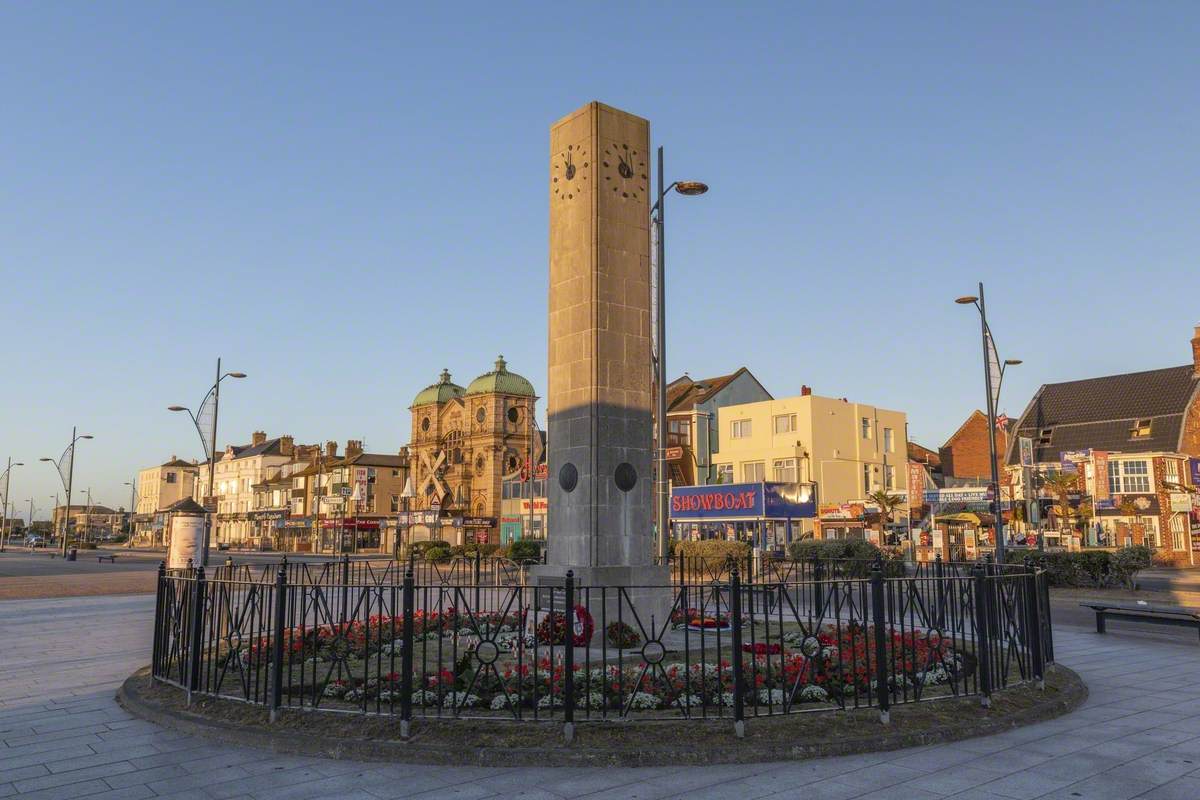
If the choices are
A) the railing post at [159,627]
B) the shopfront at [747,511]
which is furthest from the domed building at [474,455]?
the railing post at [159,627]

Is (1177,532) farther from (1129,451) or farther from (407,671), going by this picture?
(407,671)

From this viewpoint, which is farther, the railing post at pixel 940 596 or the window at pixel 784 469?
the window at pixel 784 469

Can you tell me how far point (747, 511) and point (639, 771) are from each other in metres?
44.8

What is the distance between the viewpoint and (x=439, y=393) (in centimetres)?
10012

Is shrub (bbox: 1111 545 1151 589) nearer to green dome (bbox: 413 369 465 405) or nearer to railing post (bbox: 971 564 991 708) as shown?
railing post (bbox: 971 564 991 708)

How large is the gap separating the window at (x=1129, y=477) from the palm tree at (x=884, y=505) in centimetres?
1258

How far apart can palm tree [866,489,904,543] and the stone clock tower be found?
42048 millimetres

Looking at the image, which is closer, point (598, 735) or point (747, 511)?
point (598, 735)

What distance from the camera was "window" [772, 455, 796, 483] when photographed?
6150 cm

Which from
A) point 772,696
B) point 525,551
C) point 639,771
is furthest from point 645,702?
point 525,551

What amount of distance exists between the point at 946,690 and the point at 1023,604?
181 cm

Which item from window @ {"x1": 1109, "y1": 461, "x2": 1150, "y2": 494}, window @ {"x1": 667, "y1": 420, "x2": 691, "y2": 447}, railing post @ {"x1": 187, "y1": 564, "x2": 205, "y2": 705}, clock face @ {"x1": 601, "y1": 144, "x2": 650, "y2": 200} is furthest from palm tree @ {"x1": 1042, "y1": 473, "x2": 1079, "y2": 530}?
railing post @ {"x1": 187, "y1": 564, "x2": 205, "y2": 705}

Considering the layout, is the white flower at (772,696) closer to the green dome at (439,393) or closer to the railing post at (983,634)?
the railing post at (983,634)

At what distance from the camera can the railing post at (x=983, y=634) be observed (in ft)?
30.7
